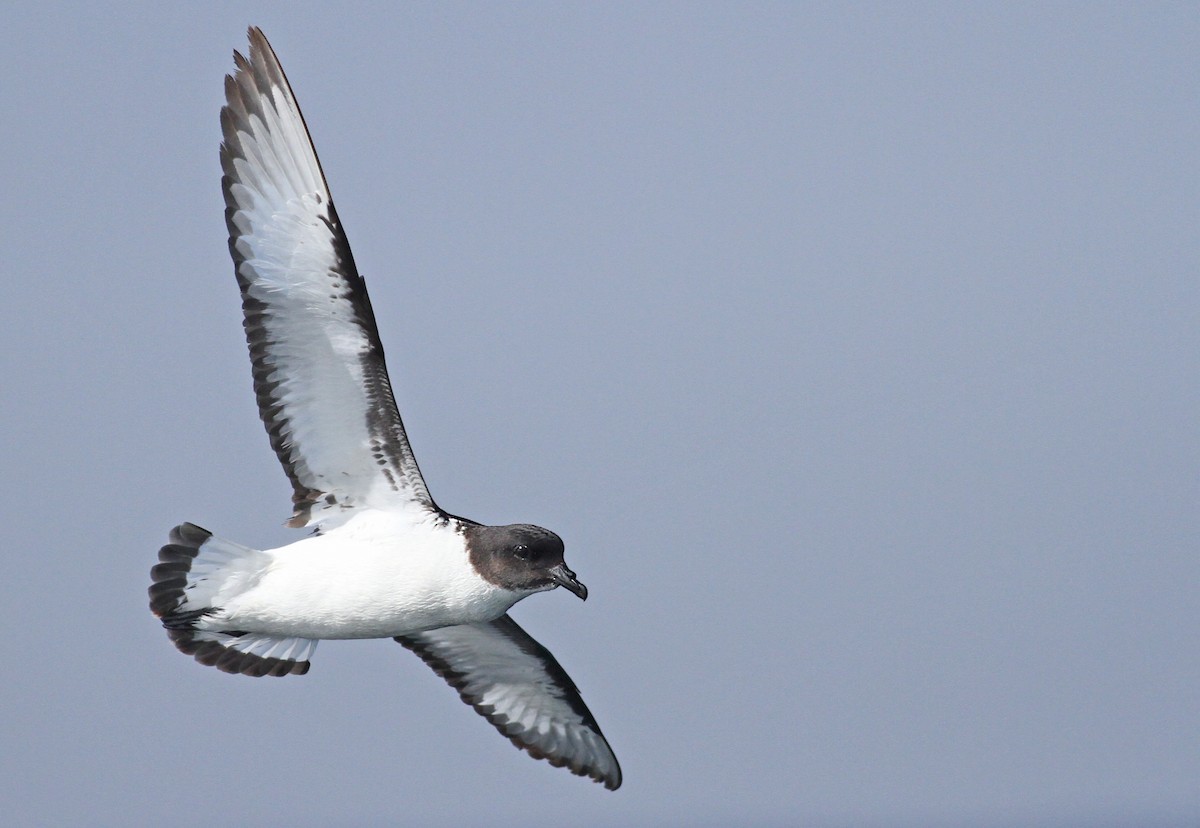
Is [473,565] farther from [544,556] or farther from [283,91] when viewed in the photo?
[283,91]

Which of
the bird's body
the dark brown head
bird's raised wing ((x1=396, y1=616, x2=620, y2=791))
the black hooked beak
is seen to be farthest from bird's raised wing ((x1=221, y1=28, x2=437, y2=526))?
bird's raised wing ((x1=396, y1=616, x2=620, y2=791))

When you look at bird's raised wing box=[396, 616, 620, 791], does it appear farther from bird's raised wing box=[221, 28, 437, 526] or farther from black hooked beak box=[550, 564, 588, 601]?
black hooked beak box=[550, 564, 588, 601]

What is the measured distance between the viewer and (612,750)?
14.2 metres

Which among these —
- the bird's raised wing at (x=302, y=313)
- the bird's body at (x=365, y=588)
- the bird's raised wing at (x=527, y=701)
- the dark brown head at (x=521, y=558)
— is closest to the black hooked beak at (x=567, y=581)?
the dark brown head at (x=521, y=558)

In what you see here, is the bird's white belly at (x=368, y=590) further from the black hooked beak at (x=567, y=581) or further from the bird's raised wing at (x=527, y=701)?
the bird's raised wing at (x=527, y=701)

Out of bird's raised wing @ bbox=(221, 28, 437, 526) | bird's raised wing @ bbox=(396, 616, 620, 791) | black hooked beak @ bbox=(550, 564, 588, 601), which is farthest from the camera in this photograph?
bird's raised wing @ bbox=(396, 616, 620, 791)

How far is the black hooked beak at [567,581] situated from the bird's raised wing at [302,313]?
3.58 feet

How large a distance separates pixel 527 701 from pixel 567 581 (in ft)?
10.1

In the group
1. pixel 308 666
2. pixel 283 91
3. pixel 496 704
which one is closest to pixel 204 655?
→ pixel 308 666

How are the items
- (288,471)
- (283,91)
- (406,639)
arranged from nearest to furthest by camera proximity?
(283,91) < (288,471) < (406,639)

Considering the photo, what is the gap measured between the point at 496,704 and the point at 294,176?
199 inches

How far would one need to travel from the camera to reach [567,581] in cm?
1133

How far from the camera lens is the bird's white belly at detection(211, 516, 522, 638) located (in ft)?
36.8

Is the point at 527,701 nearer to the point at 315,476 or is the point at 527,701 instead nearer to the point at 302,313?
the point at 315,476
